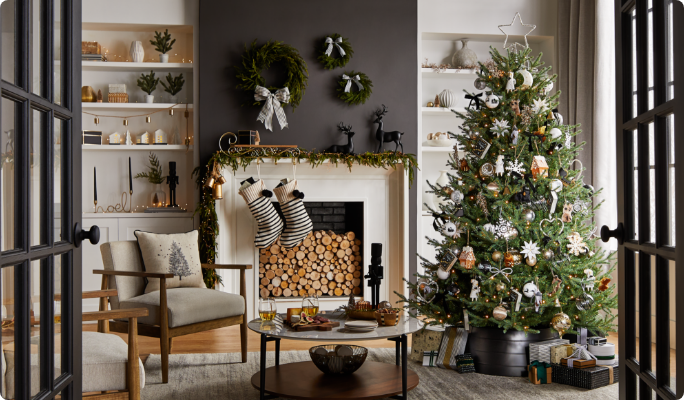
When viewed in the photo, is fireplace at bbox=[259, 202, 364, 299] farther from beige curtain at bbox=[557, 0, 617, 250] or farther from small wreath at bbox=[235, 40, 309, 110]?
beige curtain at bbox=[557, 0, 617, 250]

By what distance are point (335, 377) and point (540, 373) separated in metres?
1.16

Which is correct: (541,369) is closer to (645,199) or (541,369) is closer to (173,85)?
(645,199)

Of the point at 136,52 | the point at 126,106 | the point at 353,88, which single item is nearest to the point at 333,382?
the point at 353,88

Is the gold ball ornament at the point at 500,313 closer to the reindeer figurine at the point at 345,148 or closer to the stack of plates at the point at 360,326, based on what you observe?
the stack of plates at the point at 360,326

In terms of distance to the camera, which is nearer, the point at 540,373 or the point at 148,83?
the point at 540,373

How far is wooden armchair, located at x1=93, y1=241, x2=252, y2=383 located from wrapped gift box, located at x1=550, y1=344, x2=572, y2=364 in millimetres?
1788

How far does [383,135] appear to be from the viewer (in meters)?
5.08

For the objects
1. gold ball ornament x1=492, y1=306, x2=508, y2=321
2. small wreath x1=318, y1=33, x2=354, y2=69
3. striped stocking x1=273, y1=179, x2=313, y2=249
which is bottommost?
gold ball ornament x1=492, y1=306, x2=508, y2=321

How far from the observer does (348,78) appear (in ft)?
16.9

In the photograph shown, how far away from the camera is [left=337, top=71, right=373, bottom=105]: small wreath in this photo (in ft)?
16.9

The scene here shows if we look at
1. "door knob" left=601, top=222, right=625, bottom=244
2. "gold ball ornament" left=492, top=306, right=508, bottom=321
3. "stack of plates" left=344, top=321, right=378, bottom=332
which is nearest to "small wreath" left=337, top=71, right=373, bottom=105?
"gold ball ornament" left=492, top=306, right=508, bottom=321

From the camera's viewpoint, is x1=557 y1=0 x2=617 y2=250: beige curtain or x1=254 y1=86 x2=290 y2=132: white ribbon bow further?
x1=254 y1=86 x2=290 y2=132: white ribbon bow

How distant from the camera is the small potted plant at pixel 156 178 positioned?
528 cm

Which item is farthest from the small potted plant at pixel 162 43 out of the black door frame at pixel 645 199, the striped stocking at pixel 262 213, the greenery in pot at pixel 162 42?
the black door frame at pixel 645 199
